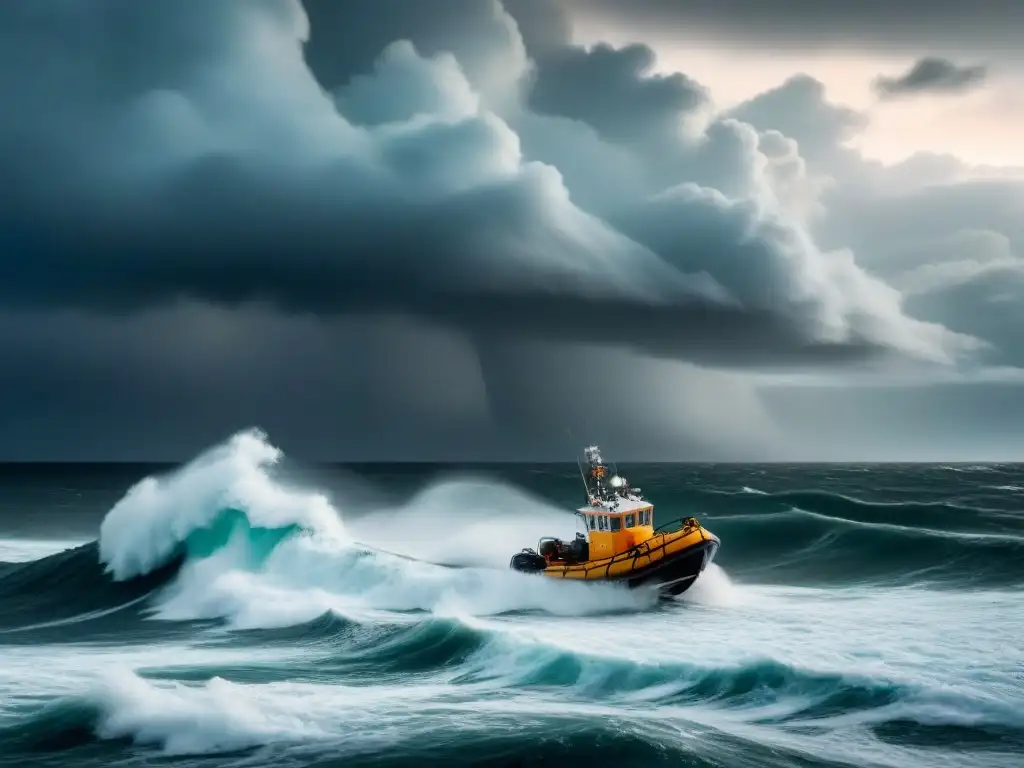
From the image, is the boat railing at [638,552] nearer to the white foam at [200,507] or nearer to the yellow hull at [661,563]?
the yellow hull at [661,563]

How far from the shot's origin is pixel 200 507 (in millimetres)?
33969

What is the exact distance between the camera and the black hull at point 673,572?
24.9m

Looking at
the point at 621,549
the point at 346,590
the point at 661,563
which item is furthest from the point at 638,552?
the point at 346,590

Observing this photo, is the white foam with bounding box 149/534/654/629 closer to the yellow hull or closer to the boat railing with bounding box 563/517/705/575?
the yellow hull

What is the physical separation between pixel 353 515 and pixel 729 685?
6446 cm

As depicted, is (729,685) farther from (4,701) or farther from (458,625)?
(4,701)

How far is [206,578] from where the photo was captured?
29484 millimetres

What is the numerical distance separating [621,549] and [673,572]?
1735 millimetres

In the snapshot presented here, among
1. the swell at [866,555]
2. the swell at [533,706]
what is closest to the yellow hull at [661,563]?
the swell at [533,706]

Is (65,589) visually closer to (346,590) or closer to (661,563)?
(346,590)

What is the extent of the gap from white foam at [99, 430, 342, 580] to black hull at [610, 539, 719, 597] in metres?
11.9

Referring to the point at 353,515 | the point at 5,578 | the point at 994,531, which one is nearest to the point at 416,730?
the point at 5,578

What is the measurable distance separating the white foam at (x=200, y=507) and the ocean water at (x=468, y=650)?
0.34ft

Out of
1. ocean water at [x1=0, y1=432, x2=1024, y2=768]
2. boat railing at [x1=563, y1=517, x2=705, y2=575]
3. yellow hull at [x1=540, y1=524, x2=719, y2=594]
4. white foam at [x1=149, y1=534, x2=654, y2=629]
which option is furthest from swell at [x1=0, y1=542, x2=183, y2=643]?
boat railing at [x1=563, y1=517, x2=705, y2=575]
